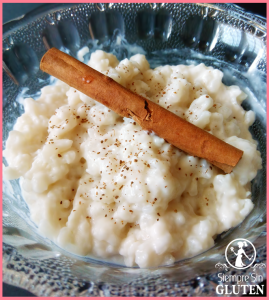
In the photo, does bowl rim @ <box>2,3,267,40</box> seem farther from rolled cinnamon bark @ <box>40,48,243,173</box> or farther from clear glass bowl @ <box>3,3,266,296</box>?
rolled cinnamon bark @ <box>40,48,243,173</box>

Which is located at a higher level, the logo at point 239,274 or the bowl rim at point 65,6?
the bowl rim at point 65,6

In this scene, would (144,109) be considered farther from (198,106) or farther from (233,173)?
(233,173)

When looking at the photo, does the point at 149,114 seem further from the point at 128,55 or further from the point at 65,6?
the point at 65,6

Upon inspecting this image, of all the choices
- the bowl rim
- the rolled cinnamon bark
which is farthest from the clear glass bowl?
the rolled cinnamon bark

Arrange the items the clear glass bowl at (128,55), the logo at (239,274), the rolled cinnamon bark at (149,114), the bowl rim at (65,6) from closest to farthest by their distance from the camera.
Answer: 1. the logo at (239,274)
2. the clear glass bowl at (128,55)
3. the rolled cinnamon bark at (149,114)
4. the bowl rim at (65,6)

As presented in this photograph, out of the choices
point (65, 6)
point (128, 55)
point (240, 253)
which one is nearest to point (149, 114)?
point (240, 253)

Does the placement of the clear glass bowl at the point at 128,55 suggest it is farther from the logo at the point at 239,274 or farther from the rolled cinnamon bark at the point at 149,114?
the rolled cinnamon bark at the point at 149,114

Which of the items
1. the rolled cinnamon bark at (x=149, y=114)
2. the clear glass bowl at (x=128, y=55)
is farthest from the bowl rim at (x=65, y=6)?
the rolled cinnamon bark at (x=149, y=114)
